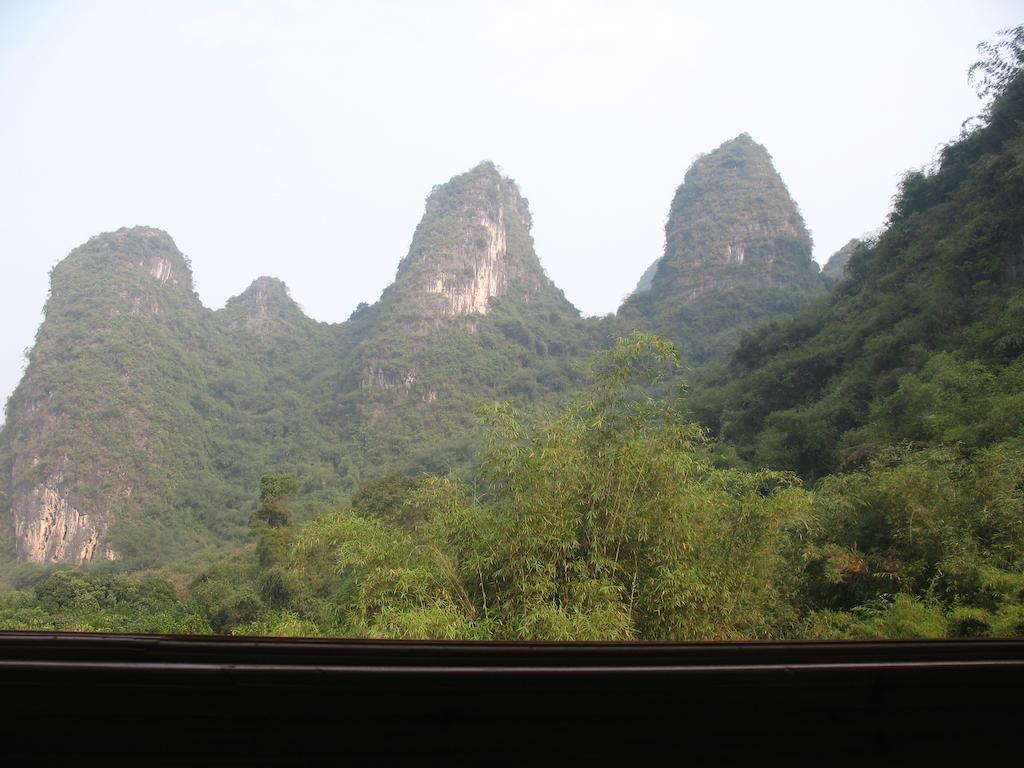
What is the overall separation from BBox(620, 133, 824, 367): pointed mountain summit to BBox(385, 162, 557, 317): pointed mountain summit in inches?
408

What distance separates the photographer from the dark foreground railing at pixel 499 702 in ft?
1.72

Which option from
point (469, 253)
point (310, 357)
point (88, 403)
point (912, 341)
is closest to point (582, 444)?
point (912, 341)

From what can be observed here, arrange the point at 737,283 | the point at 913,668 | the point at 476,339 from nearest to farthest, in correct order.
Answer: the point at 913,668 → the point at 737,283 → the point at 476,339

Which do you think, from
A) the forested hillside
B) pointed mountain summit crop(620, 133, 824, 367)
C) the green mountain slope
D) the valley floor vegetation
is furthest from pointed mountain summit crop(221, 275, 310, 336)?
the valley floor vegetation

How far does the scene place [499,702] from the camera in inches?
22.3

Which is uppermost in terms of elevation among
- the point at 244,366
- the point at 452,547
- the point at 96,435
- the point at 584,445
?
the point at 244,366

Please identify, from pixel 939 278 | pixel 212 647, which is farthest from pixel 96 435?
pixel 212 647

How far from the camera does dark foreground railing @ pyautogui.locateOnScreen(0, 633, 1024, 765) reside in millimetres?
524

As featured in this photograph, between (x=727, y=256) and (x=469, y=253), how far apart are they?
639 inches

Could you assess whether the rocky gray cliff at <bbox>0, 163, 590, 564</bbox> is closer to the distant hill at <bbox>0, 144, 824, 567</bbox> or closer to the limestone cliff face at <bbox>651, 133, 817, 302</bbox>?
the distant hill at <bbox>0, 144, 824, 567</bbox>

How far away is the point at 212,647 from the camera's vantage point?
610 millimetres

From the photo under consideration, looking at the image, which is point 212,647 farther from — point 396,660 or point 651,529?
point 651,529

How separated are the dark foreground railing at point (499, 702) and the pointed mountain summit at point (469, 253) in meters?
41.7

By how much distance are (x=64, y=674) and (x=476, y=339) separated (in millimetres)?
41509
